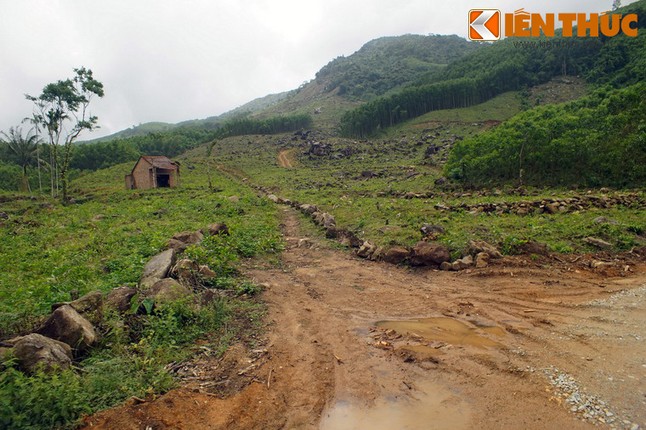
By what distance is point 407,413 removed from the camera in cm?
426

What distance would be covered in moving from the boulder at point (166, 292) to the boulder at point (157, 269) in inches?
12.3

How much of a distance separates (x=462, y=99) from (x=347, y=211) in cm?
6761

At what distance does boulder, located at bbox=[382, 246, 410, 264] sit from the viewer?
9.98 metres

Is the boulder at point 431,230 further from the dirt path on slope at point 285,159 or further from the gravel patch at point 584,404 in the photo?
the dirt path on slope at point 285,159

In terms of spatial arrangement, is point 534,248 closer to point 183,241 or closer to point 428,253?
point 428,253

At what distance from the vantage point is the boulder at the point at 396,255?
32.7ft

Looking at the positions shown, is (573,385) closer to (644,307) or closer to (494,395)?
(494,395)

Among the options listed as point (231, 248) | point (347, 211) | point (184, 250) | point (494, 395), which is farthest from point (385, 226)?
point (494, 395)

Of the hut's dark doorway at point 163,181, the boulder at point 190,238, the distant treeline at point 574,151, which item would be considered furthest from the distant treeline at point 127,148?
the distant treeline at point 574,151

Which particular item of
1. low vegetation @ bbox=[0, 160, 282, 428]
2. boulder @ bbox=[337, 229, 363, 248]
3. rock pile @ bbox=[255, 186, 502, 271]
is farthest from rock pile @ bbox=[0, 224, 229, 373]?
boulder @ bbox=[337, 229, 363, 248]

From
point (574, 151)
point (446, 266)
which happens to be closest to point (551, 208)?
point (446, 266)

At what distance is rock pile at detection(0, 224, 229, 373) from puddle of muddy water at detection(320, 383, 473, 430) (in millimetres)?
3492

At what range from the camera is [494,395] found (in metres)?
4.40

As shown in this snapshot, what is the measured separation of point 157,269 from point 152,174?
3305 centimetres
